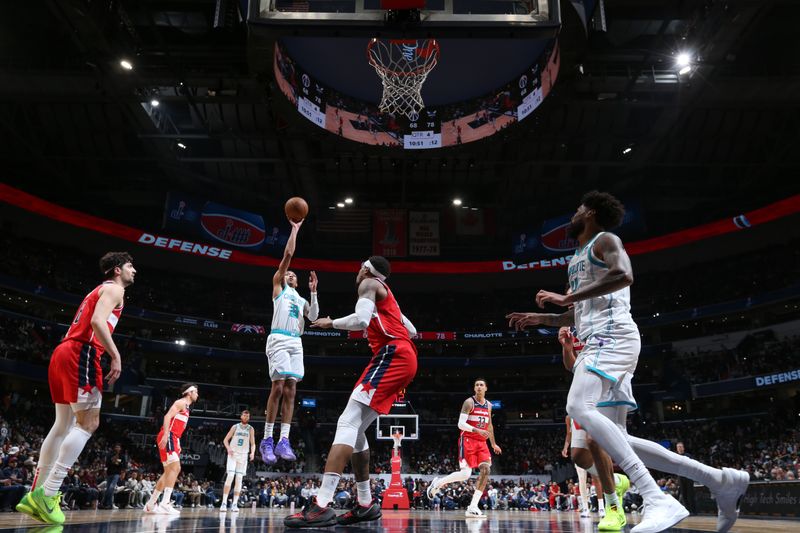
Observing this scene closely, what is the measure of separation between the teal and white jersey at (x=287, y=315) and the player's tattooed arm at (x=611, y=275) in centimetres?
448

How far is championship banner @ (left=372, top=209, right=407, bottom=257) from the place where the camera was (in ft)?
88.0

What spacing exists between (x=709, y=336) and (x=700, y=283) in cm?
291

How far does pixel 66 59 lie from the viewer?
19.4 metres

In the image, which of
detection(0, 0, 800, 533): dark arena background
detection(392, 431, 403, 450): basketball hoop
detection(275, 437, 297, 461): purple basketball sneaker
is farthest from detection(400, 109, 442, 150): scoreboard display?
detection(275, 437, 297, 461): purple basketball sneaker

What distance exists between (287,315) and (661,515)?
16.8 ft

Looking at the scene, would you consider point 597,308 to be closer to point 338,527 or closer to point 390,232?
point 338,527

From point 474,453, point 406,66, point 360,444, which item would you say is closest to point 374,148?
point 406,66

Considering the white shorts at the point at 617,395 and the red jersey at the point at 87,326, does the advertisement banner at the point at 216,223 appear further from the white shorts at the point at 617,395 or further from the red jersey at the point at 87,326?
the white shorts at the point at 617,395

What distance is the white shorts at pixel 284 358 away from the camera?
285 inches

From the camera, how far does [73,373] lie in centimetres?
488

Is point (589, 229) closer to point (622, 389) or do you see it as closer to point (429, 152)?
point (622, 389)

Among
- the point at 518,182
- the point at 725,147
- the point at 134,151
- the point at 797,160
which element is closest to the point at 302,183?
the point at 134,151

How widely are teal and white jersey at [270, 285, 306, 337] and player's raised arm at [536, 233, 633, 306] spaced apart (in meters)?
4.28

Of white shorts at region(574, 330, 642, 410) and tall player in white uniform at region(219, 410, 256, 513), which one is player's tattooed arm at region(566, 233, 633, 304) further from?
tall player in white uniform at region(219, 410, 256, 513)
